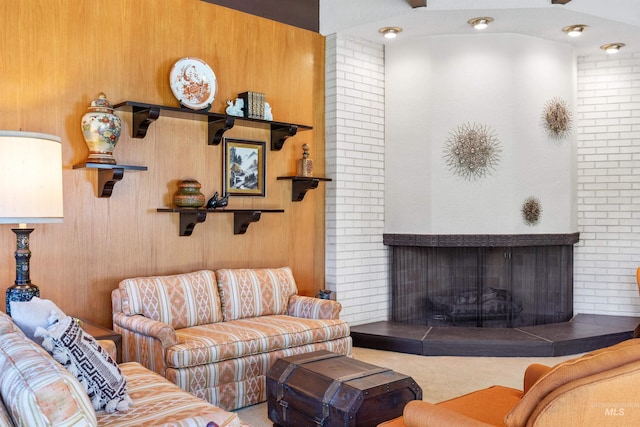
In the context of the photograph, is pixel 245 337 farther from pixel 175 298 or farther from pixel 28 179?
pixel 28 179

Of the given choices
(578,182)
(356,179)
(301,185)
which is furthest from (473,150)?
(301,185)

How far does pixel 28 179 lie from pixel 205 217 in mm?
1513

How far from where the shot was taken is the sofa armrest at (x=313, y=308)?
4234mm

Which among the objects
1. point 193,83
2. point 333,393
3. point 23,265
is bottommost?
point 333,393

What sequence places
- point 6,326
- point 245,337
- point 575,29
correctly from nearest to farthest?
point 6,326, point 245,337, point 575,29

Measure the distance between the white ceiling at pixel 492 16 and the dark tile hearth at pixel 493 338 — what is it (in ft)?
8.74

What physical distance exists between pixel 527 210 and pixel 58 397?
4.57 m

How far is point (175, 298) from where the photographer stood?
152 inches

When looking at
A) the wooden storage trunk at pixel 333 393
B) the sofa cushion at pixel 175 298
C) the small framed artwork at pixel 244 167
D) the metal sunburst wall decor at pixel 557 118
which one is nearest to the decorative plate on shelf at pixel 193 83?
the small framed artwork at pixel 244 167

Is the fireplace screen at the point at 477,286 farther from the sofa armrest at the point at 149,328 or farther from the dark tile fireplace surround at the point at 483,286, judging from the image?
the sofa armrest at the point at 149,328

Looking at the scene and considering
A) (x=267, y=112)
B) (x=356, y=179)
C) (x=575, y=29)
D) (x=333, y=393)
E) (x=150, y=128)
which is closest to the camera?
(x=333, y=393)

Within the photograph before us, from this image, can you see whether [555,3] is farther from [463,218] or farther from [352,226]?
[352,226]

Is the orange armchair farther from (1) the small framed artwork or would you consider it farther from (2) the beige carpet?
(1) the small framed artwork

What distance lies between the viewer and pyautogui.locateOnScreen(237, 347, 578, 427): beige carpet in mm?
3811
